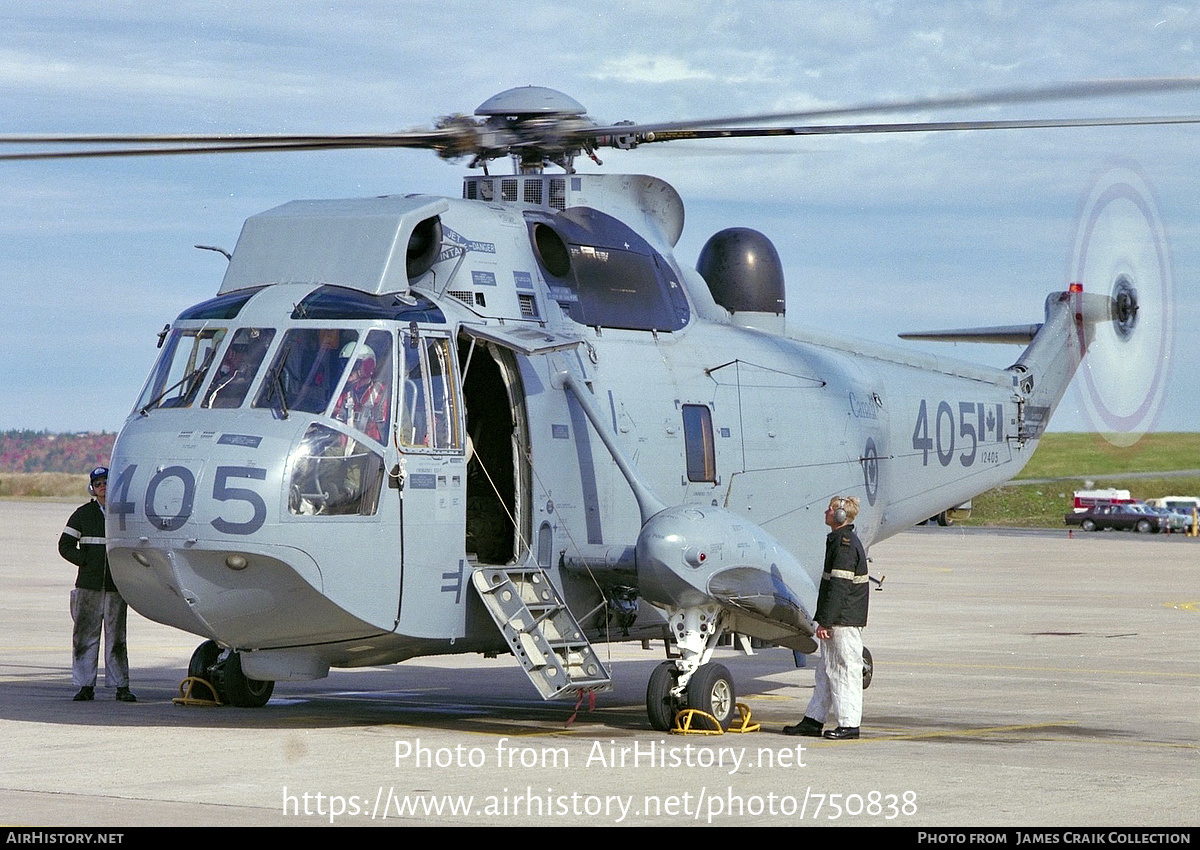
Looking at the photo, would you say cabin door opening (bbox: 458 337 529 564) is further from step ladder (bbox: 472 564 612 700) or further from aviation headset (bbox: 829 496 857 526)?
aviation headset (bbox: 829 496 857 526)

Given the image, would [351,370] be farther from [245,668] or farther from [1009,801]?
[1009,801]

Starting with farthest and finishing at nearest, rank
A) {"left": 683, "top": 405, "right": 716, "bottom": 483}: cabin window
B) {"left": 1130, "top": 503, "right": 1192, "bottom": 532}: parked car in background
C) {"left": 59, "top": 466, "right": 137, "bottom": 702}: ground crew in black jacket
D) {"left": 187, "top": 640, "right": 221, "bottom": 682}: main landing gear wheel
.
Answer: {"left": 1130, "top": 503, "right": 1192, "bottom": 532}: parked car in background, {"left": 59, "top": 466, "right": 137, "bottom": 702}: ground crew in black jacket, {"left": 187, "top": 640, "right": 221, "bottom": 682}: main landing gear wheel, {"left": 683, "top": 405, "right": 716, "bottom": 483}: cabin window

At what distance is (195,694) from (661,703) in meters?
4.70

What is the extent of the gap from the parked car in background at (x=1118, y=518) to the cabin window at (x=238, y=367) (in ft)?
215

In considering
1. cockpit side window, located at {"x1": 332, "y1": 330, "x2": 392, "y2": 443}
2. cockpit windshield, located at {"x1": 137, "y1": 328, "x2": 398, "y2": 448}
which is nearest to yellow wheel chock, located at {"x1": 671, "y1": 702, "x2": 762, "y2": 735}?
cockpit windshield, located at {"x1": 137, "y1": 328, "x2": 398, "y2": 448}

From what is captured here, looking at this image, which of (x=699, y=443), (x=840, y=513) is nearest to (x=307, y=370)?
(x=699, y=443)

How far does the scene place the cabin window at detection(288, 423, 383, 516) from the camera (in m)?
12.0

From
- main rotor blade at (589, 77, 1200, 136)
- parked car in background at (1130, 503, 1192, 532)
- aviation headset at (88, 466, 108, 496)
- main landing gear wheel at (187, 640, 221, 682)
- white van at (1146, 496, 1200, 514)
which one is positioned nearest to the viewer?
main rotor blade at (589, 77, 1200, 136)

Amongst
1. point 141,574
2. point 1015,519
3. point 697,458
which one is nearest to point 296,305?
point 141,574

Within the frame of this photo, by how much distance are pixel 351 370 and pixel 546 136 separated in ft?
10.6

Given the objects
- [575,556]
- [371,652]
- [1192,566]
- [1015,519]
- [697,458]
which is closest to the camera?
[371,652]

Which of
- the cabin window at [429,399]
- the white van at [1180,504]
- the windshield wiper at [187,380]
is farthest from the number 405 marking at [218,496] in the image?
the white van at [1180,504]

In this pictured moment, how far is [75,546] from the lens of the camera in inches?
631

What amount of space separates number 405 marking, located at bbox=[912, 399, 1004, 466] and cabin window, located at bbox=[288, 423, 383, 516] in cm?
804
